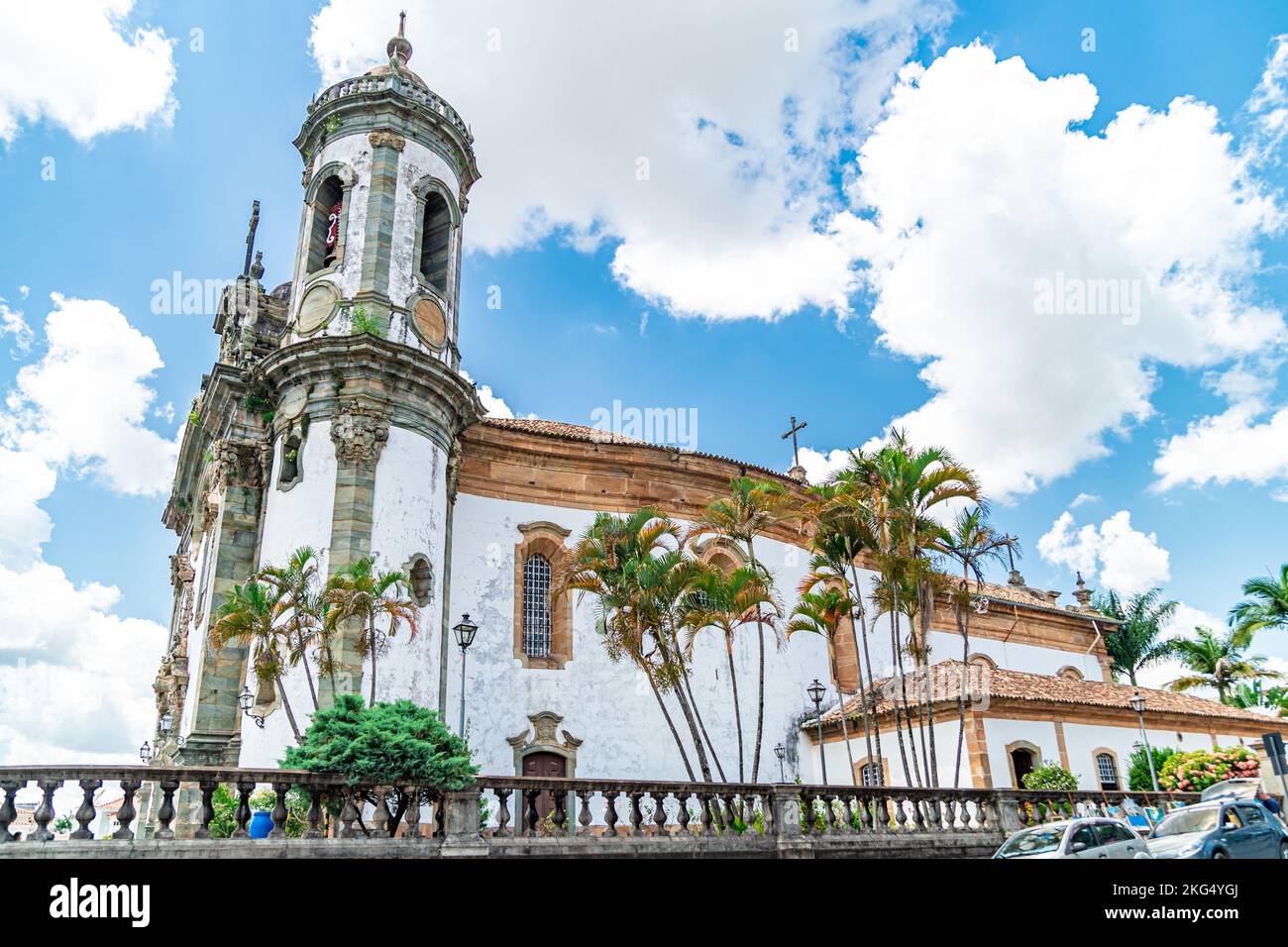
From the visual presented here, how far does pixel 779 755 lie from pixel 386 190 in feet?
60.3

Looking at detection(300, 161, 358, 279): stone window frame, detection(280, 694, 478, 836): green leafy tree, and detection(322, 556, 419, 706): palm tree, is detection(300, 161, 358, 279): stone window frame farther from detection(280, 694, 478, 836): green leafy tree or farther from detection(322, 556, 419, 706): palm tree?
detection(280, 694, 478, 836): green leafy tree

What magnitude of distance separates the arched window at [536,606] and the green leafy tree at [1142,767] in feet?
53.1

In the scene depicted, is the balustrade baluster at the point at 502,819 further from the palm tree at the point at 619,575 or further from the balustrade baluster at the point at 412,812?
the palm tree at the point at 619,575

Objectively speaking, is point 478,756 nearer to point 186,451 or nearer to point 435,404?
point 435,404

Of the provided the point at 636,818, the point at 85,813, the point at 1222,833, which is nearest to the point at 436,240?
the point at 636,818

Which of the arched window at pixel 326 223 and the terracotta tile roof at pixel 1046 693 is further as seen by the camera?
the arched window at pixel 326 223

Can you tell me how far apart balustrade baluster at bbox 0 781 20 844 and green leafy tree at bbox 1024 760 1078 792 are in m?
19.6

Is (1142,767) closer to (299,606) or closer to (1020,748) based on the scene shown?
(1020,748)

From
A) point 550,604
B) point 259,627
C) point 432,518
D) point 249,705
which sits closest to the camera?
point 259,627

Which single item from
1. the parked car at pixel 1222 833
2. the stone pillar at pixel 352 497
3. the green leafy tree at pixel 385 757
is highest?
the stone pillar at pixel 352 497

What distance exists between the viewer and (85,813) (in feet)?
33.9

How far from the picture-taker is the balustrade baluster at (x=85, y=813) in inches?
406

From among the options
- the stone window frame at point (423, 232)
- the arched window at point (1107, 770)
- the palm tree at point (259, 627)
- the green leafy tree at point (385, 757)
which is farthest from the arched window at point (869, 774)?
the stone window frame at point (423, 232)

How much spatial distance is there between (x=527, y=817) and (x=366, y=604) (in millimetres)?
5491
